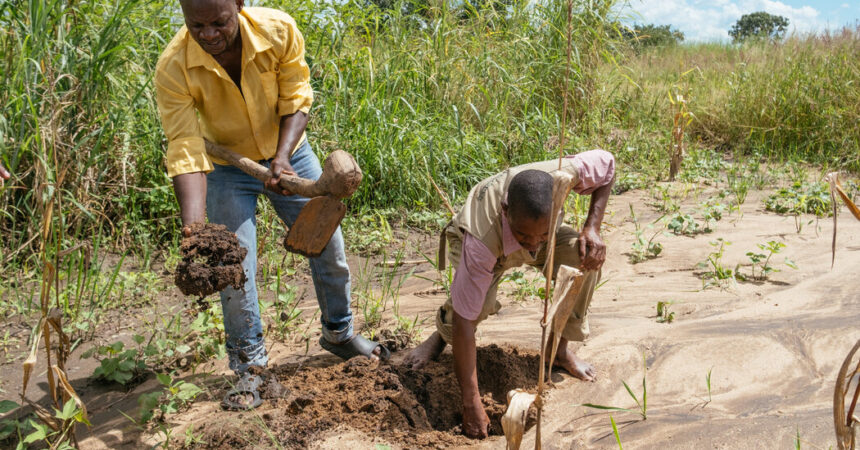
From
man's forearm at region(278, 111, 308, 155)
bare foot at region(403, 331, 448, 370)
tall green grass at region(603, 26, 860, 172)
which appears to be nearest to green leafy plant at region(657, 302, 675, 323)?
bare foot at region(403, 331, 448, 370)

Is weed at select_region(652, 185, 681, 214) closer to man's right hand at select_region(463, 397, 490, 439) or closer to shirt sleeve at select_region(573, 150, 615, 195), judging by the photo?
shirt sleeve at select_region(573, 150, 615, 195)

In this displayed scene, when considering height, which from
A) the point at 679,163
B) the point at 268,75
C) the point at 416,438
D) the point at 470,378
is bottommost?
the point at 416,438

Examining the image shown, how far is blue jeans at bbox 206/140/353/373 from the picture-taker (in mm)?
2533

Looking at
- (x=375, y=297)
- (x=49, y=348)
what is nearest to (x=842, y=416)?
(x=49, y=348)

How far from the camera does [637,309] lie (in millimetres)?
3334

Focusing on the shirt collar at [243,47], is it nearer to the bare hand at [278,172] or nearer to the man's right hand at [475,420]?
the bare hand at [278,172]

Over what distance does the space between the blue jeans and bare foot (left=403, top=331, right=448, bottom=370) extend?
40 cm

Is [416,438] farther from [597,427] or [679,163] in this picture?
[679,163]

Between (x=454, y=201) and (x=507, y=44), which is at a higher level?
(x=507, y=44)

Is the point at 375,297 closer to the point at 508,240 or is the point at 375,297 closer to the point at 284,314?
the point at 284,314

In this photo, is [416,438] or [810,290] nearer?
[416,438]

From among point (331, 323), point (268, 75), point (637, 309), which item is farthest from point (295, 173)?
point (637, 309)

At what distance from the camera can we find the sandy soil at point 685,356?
2.32m

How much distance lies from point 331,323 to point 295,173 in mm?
753
